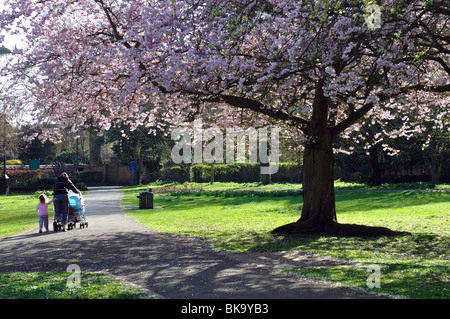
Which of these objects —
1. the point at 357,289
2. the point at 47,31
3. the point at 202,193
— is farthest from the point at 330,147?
the point at 202,193

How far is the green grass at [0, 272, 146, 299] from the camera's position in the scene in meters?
6.74

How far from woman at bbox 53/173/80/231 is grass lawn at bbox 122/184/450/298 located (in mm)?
2966

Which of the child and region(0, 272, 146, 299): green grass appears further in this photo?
the child

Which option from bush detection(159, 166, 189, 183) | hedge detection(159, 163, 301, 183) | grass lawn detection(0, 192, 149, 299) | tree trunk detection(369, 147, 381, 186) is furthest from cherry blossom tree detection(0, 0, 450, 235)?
bush detection(159, 166, 189, 183)

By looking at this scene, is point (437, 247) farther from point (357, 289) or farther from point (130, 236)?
point (130, 236)

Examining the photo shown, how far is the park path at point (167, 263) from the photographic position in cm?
690

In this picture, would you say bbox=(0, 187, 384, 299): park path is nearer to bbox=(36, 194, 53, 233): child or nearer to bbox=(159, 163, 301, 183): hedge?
bbox=(36, 194, 53, 233): child

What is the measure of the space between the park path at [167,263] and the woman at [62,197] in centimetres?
56

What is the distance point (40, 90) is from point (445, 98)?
12334 mm

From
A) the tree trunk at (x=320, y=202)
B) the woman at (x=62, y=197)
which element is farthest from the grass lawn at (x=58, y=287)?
the tree trunk at (x=320, y=202)

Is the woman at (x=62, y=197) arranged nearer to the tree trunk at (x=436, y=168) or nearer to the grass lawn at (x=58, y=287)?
the grass lawn at (x=58, y=287)

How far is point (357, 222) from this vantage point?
1720 cm
